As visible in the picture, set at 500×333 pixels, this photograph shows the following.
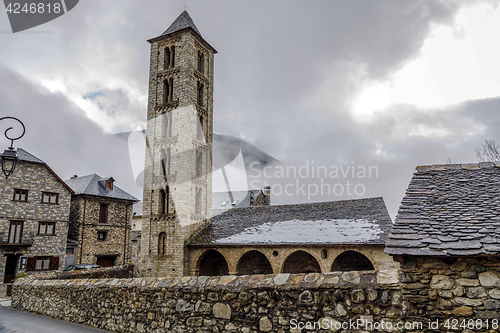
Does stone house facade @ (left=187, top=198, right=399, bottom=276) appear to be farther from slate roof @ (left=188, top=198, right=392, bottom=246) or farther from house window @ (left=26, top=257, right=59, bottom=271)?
house window @ (left=26, top=257, right=59, bottom=271)

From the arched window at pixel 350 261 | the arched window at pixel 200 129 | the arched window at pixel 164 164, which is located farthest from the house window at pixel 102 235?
the arched window at pixel 350 261

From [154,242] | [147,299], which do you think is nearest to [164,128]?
[154,242]

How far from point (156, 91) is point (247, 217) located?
1177cm

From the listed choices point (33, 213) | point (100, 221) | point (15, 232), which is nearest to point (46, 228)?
point (33, 213)

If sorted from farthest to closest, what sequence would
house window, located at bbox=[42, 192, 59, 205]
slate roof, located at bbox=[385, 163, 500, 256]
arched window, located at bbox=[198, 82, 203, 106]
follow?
arched window, located at bbox=[198, 82, 203, 106]
house window, located at bbox=[42, 192, 59, 205]
slate roof, located at bbox=[385, 163, 500, 256]

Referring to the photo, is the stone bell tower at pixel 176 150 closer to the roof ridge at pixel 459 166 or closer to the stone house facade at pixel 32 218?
the stone house facade at pixel 32 218

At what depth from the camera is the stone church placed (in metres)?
18.5

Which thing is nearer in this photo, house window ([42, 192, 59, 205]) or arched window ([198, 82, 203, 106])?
house window ([42, 192, 59, 205])

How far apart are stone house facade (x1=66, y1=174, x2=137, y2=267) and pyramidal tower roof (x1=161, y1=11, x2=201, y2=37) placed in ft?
48.9

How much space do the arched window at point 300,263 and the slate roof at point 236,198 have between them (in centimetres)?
1375

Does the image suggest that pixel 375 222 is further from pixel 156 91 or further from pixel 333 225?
pixel 156 91

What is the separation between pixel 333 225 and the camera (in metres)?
19.5

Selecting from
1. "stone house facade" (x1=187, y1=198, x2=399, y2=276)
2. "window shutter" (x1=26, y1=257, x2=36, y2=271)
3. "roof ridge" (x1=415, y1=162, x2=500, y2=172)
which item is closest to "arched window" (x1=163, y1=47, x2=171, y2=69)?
"stone house facade" (x1=187, y1=198, x2=399, y2=276)

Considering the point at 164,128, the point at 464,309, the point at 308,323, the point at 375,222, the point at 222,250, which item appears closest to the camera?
the point at 464,309
